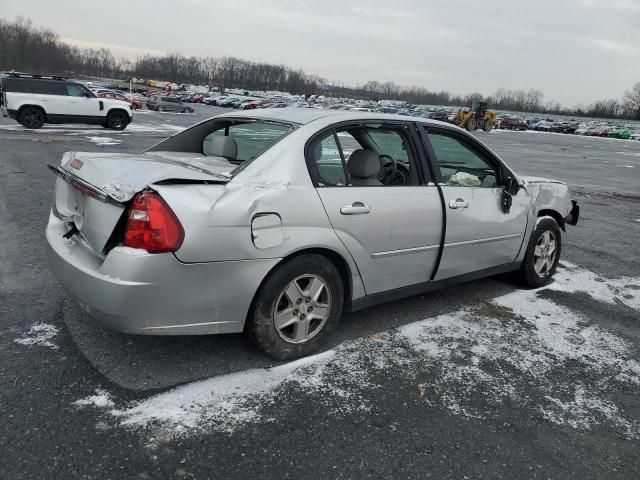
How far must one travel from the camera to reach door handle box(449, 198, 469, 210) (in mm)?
3883

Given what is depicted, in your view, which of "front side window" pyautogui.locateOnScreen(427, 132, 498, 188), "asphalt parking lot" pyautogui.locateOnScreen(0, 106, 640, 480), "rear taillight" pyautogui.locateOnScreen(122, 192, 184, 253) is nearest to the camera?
"asphalt parking lot" pyautogui.locateOnScreen(0, 106, 640, 480)

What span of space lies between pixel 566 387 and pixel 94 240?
2.93 metres

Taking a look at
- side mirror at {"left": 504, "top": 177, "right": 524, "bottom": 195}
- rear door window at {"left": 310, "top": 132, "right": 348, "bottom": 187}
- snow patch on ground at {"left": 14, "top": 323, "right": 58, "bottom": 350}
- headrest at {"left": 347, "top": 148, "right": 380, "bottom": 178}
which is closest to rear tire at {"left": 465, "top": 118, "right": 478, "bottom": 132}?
side mirror at {"left": 504, "top": 177, "right": 524, "bottom": 195}

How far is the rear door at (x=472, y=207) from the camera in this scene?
A: 3943 millimetres

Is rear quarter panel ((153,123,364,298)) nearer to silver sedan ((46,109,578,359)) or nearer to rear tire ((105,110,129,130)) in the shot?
silver sedan ((46,109,578,359))

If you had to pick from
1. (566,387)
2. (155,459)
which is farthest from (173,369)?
(566,387)

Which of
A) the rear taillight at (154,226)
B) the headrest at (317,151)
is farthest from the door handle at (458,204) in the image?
the rear taillight at (154,226)

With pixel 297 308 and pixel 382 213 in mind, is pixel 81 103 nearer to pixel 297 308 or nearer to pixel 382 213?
pixel 382 213

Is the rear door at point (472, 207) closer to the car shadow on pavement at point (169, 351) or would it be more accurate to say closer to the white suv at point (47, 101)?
the car shadow on pavement at point (169, 351)

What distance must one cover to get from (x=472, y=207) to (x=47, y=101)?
1819cm

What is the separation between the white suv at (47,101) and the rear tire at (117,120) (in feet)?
1.05

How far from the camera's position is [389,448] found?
8.17 ft

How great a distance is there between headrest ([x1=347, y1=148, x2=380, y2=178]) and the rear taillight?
4.71 ft

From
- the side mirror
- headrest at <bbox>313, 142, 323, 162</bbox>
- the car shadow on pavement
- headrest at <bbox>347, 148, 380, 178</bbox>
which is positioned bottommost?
the car shadow on pavement
